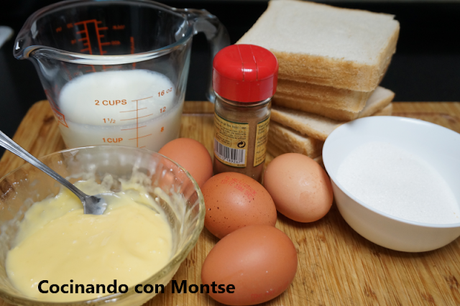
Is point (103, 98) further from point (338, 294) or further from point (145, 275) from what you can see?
point (338, 294)

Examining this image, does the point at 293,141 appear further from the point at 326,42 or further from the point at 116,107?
the point at 116,107

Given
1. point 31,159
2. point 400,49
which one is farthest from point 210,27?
point 400,49

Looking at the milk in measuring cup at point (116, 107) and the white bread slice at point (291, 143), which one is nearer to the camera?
the milk in measuring cup at point (116, 107)

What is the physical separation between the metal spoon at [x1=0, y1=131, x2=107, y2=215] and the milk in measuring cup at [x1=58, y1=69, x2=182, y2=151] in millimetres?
194

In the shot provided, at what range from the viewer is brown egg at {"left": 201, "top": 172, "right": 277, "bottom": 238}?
3.09 feet

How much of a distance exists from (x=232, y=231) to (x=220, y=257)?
5.0 inches

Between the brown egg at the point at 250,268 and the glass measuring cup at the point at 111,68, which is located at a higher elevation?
the glass measuring cup at the point at 111,68

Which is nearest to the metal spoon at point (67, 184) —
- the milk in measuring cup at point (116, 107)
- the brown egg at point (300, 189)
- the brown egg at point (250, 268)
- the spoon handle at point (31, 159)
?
the spoon handle at point (31, 159)

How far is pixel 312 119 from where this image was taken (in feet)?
4.20

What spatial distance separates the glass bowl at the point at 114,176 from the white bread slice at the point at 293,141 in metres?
0.45

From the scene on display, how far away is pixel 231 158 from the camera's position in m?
1.10

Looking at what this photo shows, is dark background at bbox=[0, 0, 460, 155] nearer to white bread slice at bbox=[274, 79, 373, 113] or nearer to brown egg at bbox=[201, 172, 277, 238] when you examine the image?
white bread slice at bbox=[274, 79, 373, 113]

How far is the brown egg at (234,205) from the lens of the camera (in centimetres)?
94

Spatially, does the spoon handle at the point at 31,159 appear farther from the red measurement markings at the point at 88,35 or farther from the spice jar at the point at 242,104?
the red measurement markings at the point at 88,35
